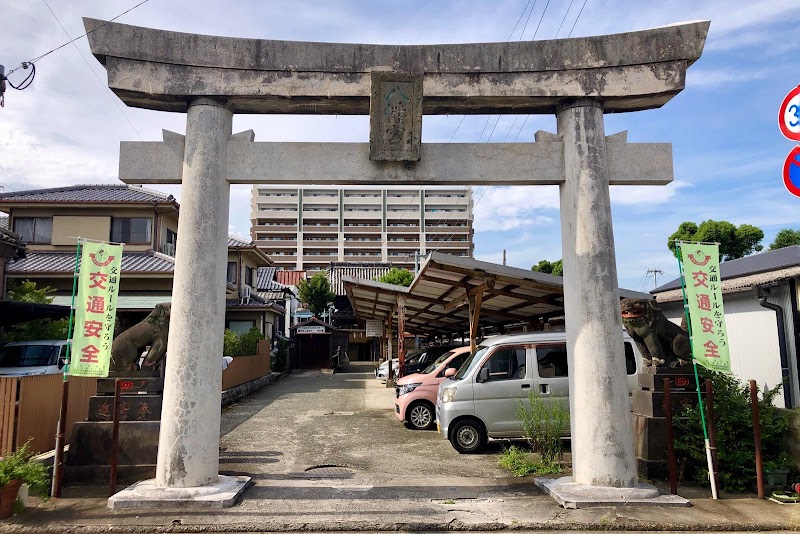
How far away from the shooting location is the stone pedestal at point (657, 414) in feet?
24.8

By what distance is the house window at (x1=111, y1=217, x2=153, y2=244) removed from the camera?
2305 cm

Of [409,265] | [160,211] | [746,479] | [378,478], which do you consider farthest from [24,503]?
[409,265]

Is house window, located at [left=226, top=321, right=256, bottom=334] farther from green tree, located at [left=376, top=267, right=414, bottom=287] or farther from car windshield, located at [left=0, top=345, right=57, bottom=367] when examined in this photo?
green tree, located at [left=376, top=267, right=414, bottom=287]

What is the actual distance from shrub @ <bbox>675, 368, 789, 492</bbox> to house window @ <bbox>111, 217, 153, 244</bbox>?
69.4ft

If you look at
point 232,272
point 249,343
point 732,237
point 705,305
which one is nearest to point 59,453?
point 705,305

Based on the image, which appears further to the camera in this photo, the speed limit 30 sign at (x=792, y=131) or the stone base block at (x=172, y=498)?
the stone base block at (x=172, y=498)

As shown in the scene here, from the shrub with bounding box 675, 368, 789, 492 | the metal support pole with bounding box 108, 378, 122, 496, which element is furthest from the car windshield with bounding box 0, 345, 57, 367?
the shrub with bounding box 675, 368, 789, 492

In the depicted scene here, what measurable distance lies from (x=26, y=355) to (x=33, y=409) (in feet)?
27.5

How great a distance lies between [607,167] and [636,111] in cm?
111

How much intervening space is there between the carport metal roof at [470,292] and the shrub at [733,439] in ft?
11.2

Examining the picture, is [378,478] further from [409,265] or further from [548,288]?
[409,265]

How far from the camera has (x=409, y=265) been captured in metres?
68.1

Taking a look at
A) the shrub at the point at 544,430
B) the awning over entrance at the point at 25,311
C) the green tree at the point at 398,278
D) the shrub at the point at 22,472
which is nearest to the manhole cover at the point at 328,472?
the shrub at the point at 544,430

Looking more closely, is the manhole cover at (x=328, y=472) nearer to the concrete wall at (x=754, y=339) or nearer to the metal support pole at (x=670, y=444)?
the metal support pole at (x=670, y=444)
